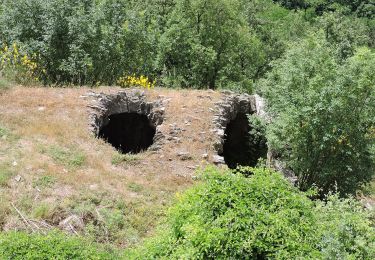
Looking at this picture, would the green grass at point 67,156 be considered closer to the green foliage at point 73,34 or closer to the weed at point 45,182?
the weed at point 45,182

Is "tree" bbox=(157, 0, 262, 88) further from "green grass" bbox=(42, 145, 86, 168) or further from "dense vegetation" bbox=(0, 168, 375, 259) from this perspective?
"dense vegetation" bbox=(0, 168, 375, 259)

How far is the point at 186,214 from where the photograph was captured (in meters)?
5.49

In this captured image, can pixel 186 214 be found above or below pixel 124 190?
above

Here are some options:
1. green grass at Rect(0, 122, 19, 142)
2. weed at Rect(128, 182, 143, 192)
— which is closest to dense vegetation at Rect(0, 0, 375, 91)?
green grass at Rect(0, 122, 19, 142)

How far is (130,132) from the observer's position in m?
15.3

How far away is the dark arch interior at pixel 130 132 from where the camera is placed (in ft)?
49.6

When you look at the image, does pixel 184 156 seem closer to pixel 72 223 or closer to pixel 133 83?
pixel 72 223

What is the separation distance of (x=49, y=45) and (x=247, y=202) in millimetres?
12288

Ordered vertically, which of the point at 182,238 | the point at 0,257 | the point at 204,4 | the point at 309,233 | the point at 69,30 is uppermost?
the point at 204,4

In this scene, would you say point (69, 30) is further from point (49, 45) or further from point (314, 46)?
point (314, 46)

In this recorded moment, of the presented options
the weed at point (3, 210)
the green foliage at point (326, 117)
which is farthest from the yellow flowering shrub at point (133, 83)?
the weed at point (3, 210)

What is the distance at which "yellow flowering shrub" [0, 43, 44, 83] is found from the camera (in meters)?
14.4

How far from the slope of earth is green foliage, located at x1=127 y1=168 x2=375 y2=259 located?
3.04m

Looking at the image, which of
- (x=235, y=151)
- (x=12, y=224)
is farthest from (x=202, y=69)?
(x=12, y=224)
